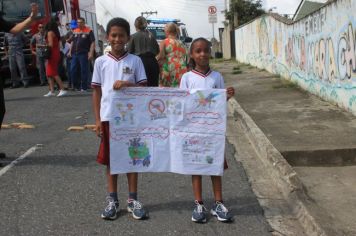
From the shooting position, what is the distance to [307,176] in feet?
20.3

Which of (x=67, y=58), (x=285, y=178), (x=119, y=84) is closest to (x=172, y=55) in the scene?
Result: (x=285, y=178)

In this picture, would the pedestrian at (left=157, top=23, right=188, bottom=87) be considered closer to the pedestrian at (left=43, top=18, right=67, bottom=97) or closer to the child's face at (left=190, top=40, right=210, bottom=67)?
the child's face at (left=190, top=40, right=210, bottom=67)

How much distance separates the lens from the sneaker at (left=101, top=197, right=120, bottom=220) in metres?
4.61

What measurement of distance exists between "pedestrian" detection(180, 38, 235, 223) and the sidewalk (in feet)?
2.31

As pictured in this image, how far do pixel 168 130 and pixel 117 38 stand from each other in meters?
0.87

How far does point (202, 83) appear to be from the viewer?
181 inches

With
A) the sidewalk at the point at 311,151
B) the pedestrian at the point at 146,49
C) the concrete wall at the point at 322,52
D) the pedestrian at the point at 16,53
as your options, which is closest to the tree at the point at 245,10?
the concrete wall at the point at 322,52

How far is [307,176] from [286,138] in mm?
1340

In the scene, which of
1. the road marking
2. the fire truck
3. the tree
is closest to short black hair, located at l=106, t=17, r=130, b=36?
the road marking

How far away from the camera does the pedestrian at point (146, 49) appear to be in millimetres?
8188

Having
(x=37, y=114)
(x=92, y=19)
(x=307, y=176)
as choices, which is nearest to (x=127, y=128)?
(x=307, y=176)

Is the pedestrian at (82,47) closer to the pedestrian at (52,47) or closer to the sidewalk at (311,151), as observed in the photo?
the pedestrian at (52,47)

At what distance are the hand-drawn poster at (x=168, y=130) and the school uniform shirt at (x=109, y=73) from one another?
7 cm

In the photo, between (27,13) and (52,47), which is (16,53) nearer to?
(27,13)
